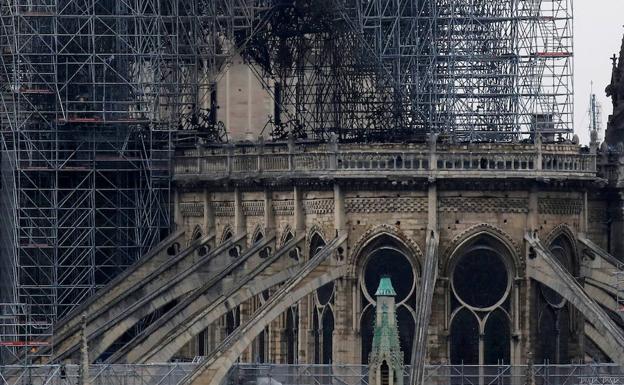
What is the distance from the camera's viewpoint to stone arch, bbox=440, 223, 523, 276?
8812 centimetres

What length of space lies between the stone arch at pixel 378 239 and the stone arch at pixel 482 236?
2.57 feet

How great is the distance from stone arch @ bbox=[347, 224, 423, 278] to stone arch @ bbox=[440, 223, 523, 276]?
0.78 metres

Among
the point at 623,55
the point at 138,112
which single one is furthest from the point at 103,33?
the point at 623,55

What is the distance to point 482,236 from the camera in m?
88.3

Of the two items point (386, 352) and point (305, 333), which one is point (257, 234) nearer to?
point (305, 333)

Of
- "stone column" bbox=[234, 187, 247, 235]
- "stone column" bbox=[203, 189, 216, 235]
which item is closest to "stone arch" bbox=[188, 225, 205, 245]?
"stone column" bbox=[203, 189, 216, 235]

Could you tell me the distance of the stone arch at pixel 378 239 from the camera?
88.5 meters

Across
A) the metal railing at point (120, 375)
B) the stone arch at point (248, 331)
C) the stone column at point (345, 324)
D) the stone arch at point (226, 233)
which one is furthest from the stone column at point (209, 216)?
the metal railing at point (120, 375)

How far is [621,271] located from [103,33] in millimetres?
20933

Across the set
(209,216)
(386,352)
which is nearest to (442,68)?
(209,216)

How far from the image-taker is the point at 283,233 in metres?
93.6

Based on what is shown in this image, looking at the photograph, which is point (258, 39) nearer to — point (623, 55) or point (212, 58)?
point (212, 58)

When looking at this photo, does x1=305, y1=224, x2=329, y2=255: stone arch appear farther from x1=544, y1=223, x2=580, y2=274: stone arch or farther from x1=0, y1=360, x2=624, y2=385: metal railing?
x1=544, y1=223, x2=580, y2=274: stone arch

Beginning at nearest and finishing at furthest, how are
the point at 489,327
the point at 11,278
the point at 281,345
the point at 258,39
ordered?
the point at 489,327 < the point at 281,345 < the point at 11,278 < the point at 258,39
